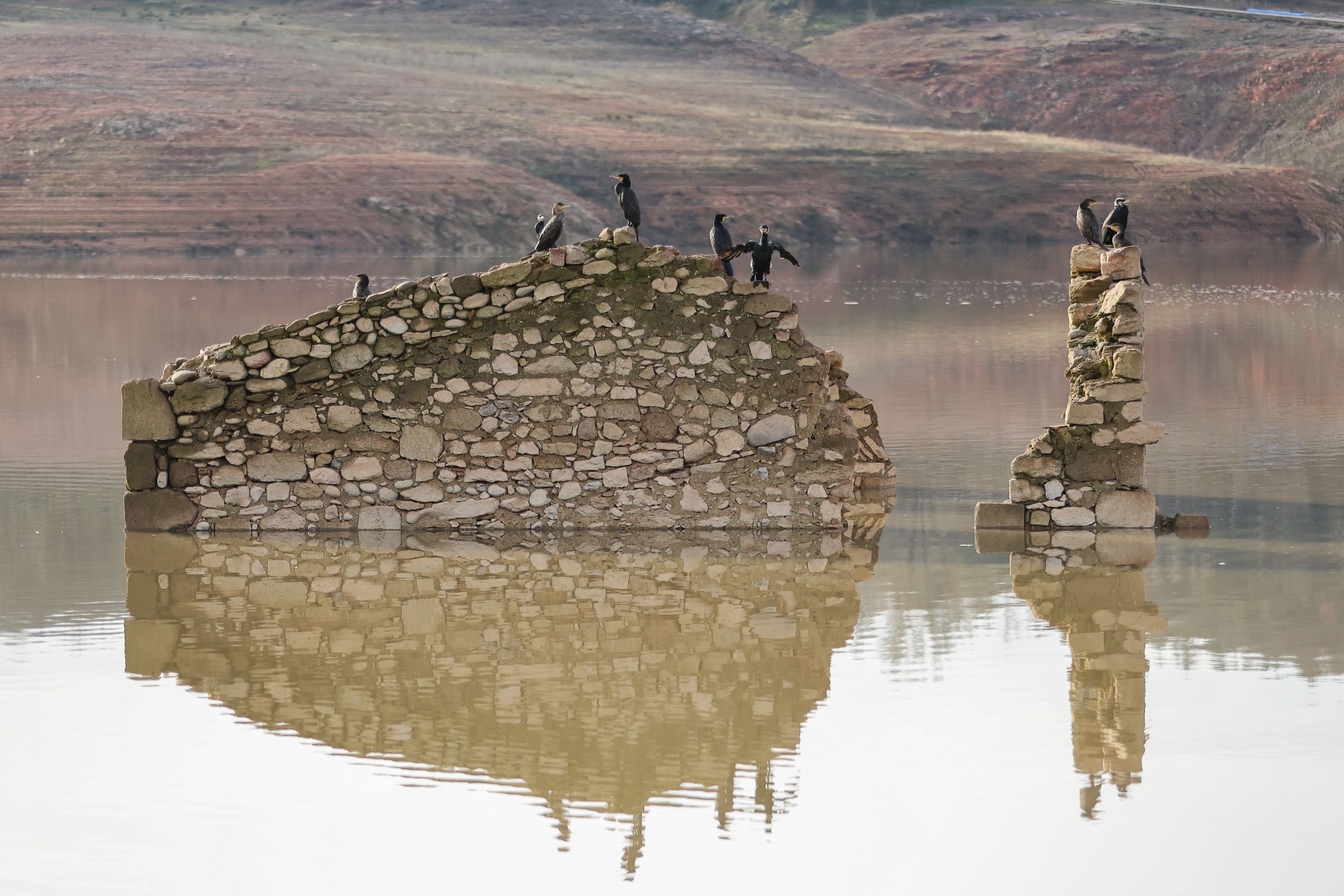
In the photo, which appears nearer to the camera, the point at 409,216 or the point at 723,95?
the point at 409,216

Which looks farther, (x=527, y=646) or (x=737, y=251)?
(x=737, y=251)

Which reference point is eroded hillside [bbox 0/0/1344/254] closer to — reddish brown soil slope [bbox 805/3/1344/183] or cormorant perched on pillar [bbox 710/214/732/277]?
reddish brown soil slope [bbox 805/3/1344/183]

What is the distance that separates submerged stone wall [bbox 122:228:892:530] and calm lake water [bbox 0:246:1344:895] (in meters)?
0.42

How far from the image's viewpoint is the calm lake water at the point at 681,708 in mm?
7445

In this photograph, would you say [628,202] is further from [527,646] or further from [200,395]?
[527,646]

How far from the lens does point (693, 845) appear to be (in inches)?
298

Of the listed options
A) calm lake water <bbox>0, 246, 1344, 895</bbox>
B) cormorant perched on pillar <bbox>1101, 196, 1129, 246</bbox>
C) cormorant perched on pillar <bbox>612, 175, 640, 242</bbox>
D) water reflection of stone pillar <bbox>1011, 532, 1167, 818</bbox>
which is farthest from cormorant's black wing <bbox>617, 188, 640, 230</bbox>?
water reflection of stone pillar <bbox>1011, 532, 1167, 818</bbox>

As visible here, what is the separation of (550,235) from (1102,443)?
14.1 feet

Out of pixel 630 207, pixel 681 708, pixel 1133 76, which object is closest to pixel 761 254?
pixel 630 207

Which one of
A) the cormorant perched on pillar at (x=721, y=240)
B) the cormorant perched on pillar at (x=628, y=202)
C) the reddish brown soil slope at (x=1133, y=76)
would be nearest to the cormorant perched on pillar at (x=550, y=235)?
the cormorant perched on pillar at (x=628, y=202)

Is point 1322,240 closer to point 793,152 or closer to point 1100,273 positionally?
point 793,152

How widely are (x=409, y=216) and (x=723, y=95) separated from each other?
1534 inches

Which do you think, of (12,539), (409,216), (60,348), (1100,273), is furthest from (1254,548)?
(409,216)

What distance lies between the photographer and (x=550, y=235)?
45.3 feet
